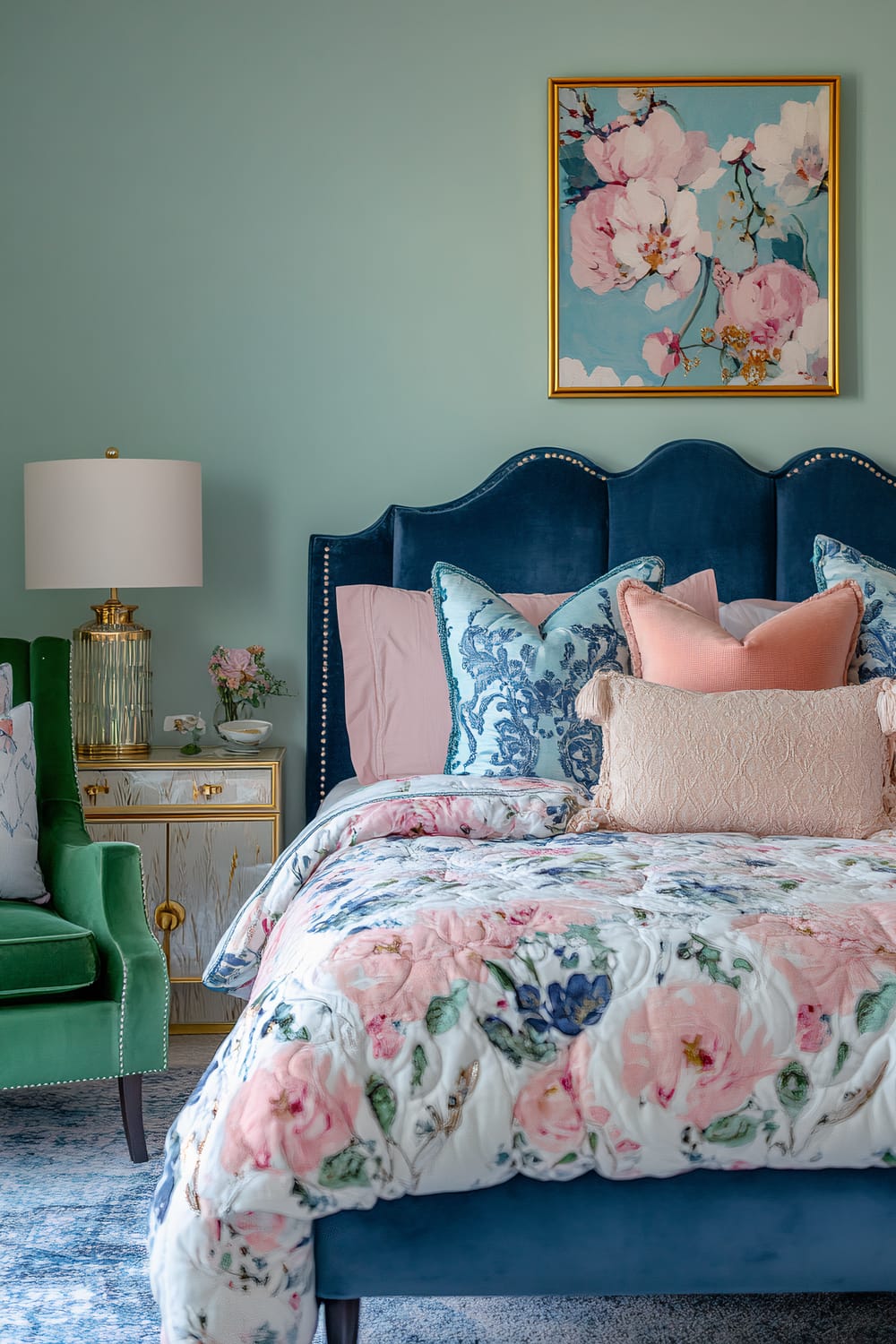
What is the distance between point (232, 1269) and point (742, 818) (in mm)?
1165

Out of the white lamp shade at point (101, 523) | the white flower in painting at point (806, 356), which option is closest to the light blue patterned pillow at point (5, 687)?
the white lamp shade at point (101, 523)

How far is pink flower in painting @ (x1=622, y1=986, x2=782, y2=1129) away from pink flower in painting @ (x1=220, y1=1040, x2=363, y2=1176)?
0.33 meters

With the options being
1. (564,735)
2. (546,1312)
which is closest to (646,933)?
(546,1312)

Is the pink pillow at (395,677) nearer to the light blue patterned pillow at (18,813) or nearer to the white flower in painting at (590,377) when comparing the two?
the white flower in painting at (590,377)

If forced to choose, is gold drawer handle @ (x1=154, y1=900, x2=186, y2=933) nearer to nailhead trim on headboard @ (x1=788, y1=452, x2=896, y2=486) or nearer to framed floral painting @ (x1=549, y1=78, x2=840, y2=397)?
framed floral painting @ (x1=549, y1=78, x2=840, y2=397)

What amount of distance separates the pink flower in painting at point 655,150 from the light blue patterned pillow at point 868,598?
1.14 m

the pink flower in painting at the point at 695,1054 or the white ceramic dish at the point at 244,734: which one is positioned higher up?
the white ceramic dish at the point at 244,734

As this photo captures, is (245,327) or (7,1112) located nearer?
(7,1112)

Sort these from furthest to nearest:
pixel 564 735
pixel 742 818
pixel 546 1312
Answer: pixel 564 735, pixel 742 818, pixel 546 1312

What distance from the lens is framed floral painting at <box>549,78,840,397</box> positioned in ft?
10.7

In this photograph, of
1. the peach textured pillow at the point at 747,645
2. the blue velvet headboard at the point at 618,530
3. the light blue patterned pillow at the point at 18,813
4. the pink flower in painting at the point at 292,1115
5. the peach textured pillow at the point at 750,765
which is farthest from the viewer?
the blue velvet headboard at the point at 618,530

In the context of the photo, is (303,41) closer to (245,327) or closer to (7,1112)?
(245,327)

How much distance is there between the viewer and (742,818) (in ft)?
6.93

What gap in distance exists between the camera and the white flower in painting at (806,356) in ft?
10.8
